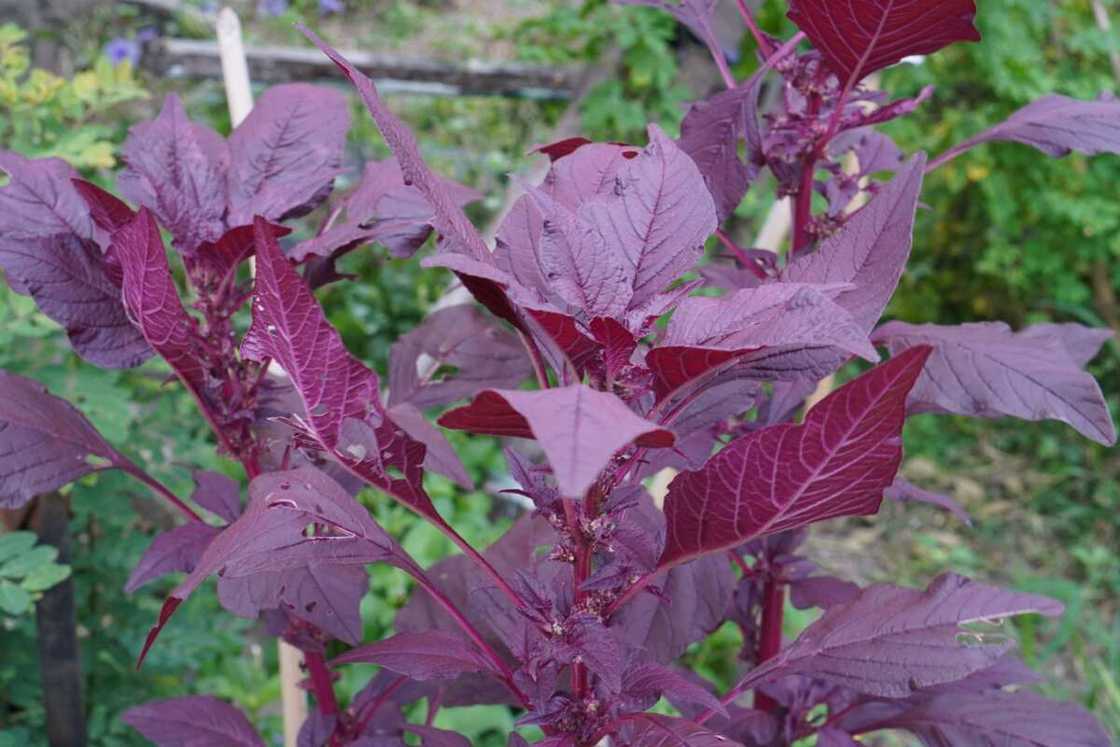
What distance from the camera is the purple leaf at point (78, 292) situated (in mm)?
848

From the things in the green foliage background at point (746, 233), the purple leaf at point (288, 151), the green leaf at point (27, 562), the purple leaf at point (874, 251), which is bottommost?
the green foliage background at point (746, 233)

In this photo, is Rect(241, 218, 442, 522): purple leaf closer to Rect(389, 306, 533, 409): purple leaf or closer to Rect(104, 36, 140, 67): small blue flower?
Rect(389, 306, 533, 409): purple leaf

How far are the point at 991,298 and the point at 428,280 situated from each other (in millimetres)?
1925

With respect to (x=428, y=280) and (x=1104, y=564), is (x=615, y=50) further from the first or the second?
(x=1104, y=564)

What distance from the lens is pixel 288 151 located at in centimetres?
96

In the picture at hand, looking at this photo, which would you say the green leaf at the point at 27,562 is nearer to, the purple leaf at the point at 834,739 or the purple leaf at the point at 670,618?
the purple leaf at the point at 670,618

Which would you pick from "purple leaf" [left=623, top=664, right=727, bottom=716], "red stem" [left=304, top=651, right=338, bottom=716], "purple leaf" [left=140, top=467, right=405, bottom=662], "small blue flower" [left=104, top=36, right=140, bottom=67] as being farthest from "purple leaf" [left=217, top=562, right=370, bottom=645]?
"small blue flower" [left=104, top=36, right=140, bottom=67]

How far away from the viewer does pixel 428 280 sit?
3133 millimetres

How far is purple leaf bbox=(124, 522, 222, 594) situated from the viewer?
0.89m

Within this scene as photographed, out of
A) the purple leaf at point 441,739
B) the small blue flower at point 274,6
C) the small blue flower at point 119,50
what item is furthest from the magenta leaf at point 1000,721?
the small blue flower at point 274,6

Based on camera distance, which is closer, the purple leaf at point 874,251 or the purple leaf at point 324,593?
the purple leaf at point 874,251

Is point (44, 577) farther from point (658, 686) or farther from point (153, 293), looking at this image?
point (658, 686)

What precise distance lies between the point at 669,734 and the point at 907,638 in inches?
7.0

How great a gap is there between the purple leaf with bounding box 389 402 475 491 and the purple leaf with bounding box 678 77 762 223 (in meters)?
0.32
